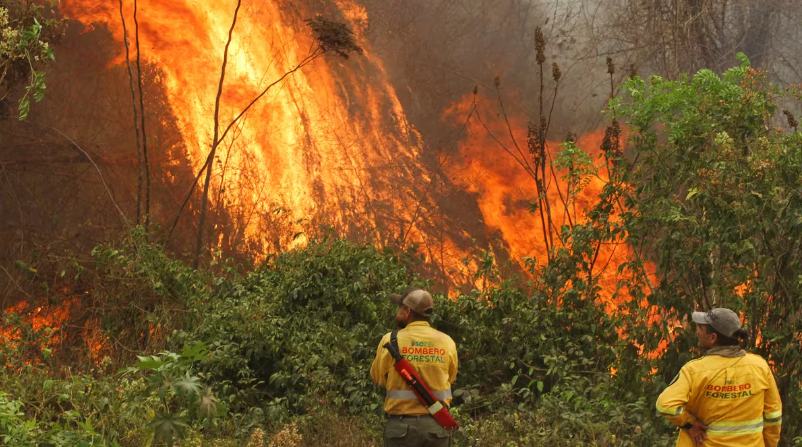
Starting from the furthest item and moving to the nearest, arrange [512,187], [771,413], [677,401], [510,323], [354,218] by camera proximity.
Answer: [512,187]
[354,218]
[510,323]
[771,413]
[677,401]


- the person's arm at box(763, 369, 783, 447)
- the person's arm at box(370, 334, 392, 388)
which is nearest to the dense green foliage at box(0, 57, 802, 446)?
the person's arm at box(370, 334, 392, 388)

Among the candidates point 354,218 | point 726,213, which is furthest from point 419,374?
point 354,218

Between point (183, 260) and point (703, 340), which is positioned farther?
point (183, 260)

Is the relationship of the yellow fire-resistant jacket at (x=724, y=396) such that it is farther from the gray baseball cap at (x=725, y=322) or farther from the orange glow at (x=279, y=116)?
the orange glow at (x=279, y=116)

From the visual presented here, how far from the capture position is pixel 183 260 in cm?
991

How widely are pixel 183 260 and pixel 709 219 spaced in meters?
6.69

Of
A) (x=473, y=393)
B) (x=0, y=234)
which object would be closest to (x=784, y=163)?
(x=473, y=393)

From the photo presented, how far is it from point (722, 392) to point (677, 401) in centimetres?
25

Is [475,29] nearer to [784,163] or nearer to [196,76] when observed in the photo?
[196,76]

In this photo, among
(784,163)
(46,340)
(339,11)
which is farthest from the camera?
(339,11)

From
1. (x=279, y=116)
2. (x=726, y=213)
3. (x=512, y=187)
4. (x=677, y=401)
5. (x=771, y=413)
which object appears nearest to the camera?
(x=677, y=401)

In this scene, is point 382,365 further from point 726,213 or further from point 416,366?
point 726,213

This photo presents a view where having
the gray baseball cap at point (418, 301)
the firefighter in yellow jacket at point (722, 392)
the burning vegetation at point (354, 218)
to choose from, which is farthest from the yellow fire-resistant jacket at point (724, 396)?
the burning vegetation at point (354, 218)

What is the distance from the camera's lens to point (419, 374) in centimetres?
441
